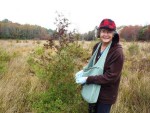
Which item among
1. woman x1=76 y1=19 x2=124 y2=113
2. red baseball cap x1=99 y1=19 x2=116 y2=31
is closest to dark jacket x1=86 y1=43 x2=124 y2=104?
woman x1=76 y1=19 x2=124 y2=113

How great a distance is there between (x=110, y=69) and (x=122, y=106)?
1.78m

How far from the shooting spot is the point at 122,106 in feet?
15.0

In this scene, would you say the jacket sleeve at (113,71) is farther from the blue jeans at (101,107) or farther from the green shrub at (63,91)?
the green shrub at (63,91)

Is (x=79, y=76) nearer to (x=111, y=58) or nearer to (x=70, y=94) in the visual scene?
(x=111, y=58)

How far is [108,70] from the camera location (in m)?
3.05

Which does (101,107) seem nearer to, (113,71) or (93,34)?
(113,71)

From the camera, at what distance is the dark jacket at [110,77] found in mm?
3016

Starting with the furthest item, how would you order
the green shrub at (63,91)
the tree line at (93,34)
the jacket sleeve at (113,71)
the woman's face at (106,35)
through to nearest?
the tree line at (93,34) < the green shrub at (63,91) < the woman's face at (106,35) < the jacket sleeve at (113,71)

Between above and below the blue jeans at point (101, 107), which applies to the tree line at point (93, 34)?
above

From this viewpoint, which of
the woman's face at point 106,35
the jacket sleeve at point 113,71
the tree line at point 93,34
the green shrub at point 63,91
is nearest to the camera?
the jacket sleeve at point 113,71

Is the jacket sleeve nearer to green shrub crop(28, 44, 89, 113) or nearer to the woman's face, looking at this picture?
the woman's face

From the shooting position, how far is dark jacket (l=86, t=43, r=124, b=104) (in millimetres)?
3016

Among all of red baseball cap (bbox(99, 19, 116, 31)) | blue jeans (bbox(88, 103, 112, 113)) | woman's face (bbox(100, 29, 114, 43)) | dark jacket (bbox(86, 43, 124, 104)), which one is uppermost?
red baseball cap (bbox(99, 19, 116, 31))

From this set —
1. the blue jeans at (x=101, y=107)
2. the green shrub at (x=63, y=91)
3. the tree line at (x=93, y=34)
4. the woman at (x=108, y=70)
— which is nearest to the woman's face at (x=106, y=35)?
the woman at (x=108, y=70)
